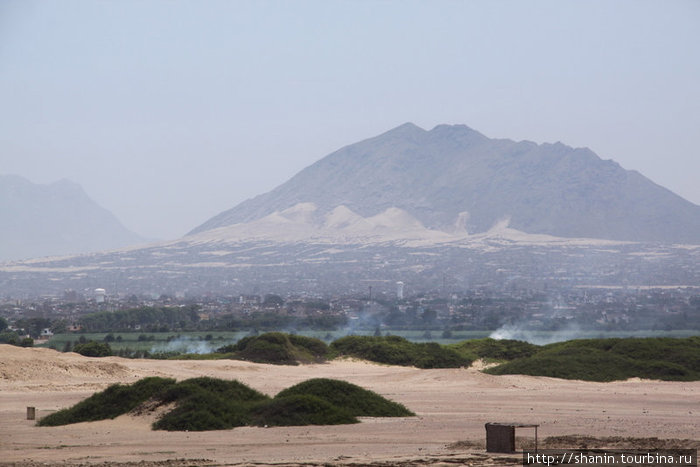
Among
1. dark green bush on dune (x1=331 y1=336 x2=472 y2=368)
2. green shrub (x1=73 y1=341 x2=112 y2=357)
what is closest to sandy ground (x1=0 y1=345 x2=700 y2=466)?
dark green bush on dune (x1=331 y1=336 x2=472 y2=368)

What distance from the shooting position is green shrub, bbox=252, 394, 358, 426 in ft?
84.9

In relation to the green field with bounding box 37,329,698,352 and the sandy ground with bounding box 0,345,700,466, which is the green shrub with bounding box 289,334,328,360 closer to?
the sandy ground with bounding box 0,345,700,466

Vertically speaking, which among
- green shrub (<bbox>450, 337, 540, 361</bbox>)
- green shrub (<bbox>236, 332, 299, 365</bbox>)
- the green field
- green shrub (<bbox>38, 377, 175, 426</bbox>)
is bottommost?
the green field

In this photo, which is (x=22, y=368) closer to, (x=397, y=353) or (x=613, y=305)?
(x=397, y=353)

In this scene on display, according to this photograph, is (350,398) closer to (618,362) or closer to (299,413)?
(299,413)

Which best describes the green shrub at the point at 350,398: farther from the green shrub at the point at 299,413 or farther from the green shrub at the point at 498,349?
the green shrub at the point at 498,349

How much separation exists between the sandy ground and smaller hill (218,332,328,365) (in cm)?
238

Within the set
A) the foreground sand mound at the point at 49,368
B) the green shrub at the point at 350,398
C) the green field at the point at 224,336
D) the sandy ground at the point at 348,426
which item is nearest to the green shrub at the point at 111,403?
the sandy ground at the point at 348,426

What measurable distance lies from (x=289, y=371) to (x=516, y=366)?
9.91 metres

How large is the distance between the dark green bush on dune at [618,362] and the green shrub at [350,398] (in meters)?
14.8

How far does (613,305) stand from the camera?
134m

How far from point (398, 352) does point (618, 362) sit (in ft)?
38.7

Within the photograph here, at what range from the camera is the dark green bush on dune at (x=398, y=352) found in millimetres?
48969

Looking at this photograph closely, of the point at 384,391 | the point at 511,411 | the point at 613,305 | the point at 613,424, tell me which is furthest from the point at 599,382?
the point at 613,305
